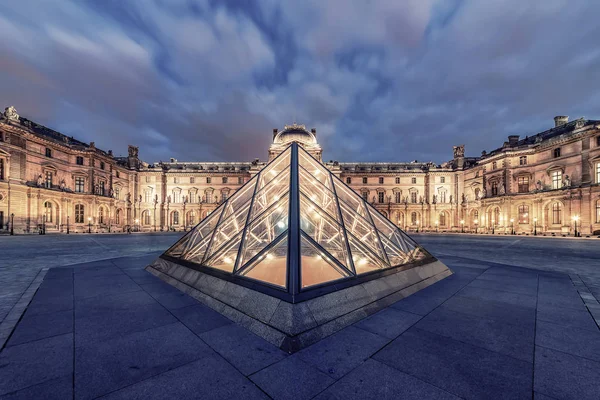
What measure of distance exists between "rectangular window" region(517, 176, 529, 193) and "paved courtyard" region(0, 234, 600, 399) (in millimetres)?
45344

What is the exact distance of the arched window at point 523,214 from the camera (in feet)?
128

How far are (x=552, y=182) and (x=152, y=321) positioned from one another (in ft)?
165

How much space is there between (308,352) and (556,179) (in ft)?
161

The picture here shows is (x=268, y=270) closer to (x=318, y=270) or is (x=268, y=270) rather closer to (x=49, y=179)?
(x=318, y=270)

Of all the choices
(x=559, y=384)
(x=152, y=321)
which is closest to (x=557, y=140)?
(x=559, y=384)

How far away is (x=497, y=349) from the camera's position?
11.0ft

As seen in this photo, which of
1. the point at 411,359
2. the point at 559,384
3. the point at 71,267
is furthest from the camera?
the point at 71,267

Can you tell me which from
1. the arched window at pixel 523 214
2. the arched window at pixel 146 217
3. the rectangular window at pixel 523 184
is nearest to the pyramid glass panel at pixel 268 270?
A: the arched window at pixel 523 214

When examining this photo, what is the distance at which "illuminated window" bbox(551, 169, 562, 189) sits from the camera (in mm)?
35344

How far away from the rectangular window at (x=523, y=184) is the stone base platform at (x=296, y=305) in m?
46.5

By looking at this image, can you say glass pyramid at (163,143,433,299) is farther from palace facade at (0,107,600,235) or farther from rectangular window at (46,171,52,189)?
rectangular window at (46,171,52,189)


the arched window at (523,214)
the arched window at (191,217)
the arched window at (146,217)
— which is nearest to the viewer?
the arched window at (523,214)

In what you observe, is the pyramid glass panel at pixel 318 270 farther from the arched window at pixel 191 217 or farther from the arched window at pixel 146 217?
the arched window at pixel 146 217

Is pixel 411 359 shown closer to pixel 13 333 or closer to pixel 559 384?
pixel 559 384
